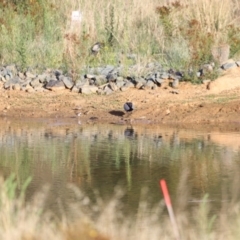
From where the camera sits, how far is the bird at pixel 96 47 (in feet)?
56.2

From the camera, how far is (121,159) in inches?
428

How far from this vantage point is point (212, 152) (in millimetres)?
11344

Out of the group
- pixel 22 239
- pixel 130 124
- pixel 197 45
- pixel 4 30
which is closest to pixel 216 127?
pixel 130 124

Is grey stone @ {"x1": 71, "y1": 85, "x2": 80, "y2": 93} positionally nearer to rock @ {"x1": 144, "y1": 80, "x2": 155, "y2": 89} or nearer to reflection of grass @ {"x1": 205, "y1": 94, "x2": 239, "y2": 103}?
rock @ {"x1": 144, "y1": 80, "x2": 155, "y2": 89}

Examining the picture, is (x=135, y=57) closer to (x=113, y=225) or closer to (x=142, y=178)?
(x=142, y=178)

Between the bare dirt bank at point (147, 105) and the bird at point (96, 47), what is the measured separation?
55.8 inches

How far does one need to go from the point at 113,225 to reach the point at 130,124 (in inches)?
301

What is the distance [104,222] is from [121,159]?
4297 millimetres

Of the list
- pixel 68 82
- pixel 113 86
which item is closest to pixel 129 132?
pixel 113 86

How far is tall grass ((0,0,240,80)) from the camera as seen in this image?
53.9 feet

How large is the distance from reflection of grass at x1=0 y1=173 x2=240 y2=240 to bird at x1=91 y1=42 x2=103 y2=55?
916 cm

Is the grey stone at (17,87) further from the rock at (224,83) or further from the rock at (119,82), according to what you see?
the rock at (224,83)

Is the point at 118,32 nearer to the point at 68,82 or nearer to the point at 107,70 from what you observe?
the point at 107,70

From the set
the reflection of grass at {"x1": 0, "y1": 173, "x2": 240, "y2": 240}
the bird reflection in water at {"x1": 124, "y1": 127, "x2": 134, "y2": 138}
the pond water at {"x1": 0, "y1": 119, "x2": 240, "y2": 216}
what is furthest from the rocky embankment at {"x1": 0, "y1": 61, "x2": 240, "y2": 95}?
the reflection of grass at {"x1": 0, "y1": 173, "x2": 240, "y2": 240}
